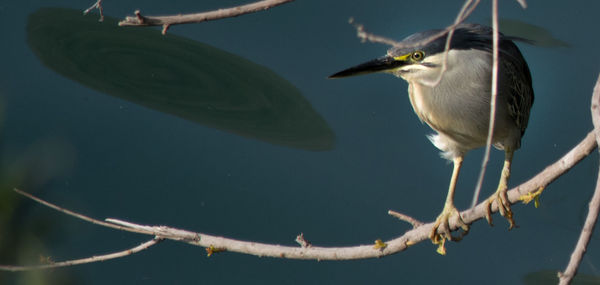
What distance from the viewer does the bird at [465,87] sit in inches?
78.6

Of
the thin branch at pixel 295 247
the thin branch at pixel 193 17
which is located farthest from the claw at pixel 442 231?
the thin branch at pixel 193 17

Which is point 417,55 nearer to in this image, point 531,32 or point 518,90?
point 518,90

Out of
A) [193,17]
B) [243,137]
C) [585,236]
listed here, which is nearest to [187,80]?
[243,137]

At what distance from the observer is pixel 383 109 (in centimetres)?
251

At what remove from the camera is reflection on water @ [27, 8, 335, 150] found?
2461 mm

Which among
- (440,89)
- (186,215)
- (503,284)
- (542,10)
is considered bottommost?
(503,284)

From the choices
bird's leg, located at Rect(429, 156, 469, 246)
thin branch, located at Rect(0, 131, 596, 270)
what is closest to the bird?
bird's leg, located at Rect(429, 156, 469, 246)

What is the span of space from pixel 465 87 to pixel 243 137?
2.67ft

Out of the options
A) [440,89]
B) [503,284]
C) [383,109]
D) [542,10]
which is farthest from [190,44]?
[503,284]

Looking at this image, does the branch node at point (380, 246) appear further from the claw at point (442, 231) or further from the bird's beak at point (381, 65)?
the bird's beak at point (381, 65)

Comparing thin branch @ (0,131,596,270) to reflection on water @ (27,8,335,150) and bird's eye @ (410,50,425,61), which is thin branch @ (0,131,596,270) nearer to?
bird's eye @ (410,50,425,61)

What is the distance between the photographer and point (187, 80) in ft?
8.25

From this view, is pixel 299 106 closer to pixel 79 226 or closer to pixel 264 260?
pixel 264 260

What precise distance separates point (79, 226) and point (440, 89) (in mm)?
1291
